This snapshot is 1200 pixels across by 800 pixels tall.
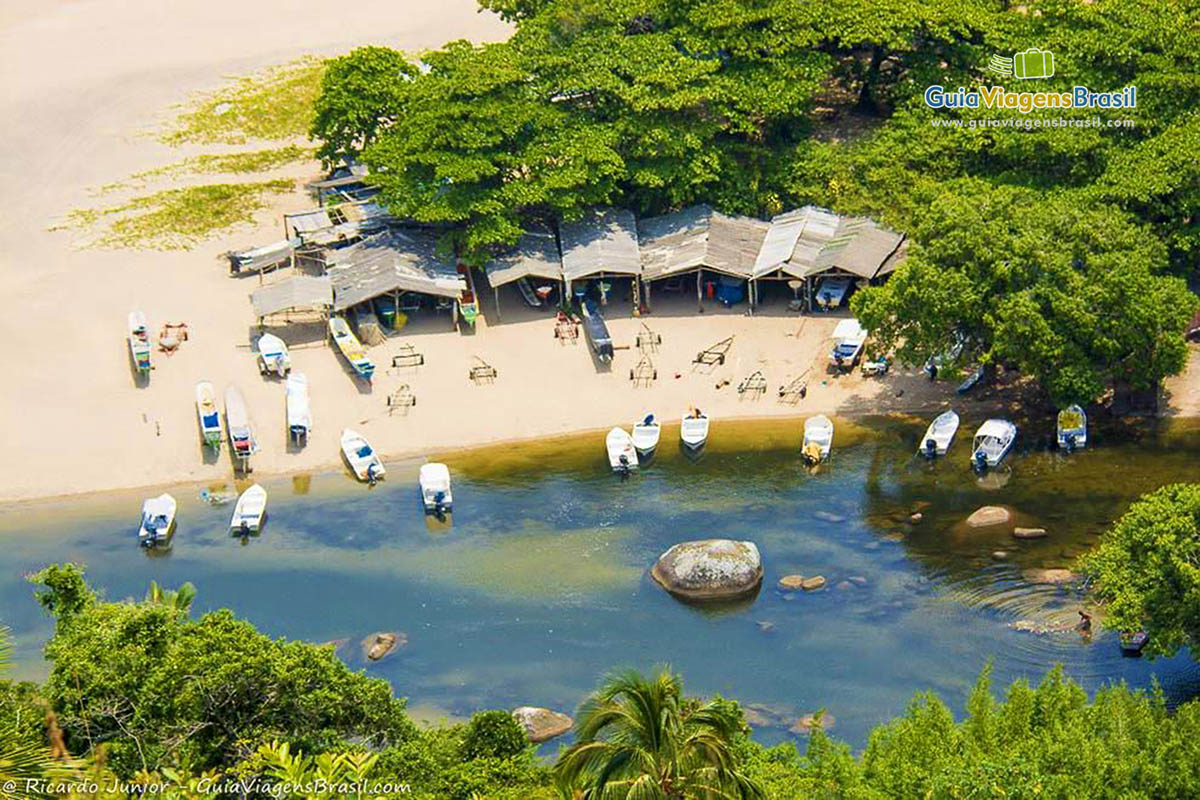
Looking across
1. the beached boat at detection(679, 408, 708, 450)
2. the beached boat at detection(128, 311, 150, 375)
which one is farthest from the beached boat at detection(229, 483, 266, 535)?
the beached boat at detection(679, 408, 708, 450)

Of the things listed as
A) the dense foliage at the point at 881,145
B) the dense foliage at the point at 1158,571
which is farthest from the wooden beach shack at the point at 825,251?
the dense foliage at the point at 1158,571

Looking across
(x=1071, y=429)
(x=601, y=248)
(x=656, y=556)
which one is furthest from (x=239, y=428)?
(x=1071, y=429)

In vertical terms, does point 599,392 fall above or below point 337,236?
below

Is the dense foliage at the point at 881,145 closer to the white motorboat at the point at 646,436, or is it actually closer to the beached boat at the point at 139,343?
the white motorboat at the point at 646,436

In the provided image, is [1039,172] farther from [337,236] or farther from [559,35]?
[337,236]

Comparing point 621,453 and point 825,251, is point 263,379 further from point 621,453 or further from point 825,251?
point 825,251

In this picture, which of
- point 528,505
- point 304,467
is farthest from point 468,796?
point 304,467
